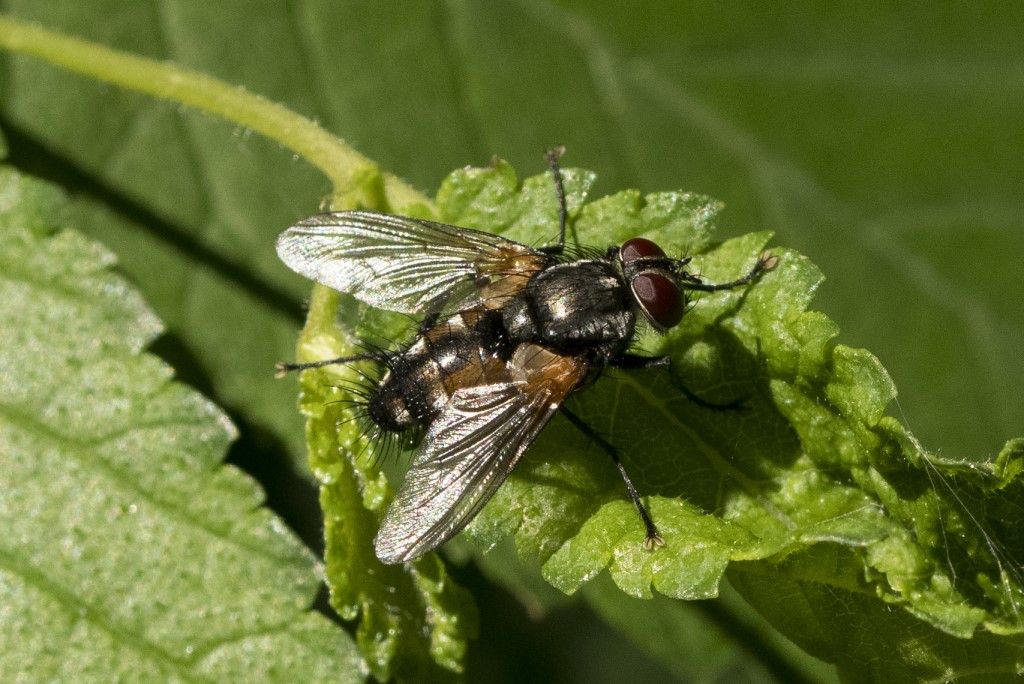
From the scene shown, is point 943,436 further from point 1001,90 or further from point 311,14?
point 311,14

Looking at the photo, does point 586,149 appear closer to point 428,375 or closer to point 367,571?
point 428,375

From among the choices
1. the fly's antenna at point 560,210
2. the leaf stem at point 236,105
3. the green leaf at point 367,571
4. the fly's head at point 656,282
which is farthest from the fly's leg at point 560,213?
the green leaf at point 367,571

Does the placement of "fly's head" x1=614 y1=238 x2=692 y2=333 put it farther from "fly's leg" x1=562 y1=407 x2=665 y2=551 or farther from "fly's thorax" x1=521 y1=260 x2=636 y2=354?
"fly's leg" x1=562 y1=407 x2=665 y2=551

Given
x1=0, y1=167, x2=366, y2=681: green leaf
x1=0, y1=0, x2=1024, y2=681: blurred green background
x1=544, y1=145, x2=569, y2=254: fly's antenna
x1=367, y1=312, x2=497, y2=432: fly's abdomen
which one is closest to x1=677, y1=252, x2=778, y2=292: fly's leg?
x1=544, y1=145, x2=569, y2=254: fly's antenna

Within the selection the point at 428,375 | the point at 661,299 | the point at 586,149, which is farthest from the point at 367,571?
the point at 586,149

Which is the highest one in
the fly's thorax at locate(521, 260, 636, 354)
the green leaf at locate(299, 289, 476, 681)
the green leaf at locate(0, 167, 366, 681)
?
the fly's thorax at locate(521, 260, 636, 354)

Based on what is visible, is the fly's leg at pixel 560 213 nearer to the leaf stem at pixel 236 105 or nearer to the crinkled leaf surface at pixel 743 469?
the crinkled leaf surface at pixel 743 469
